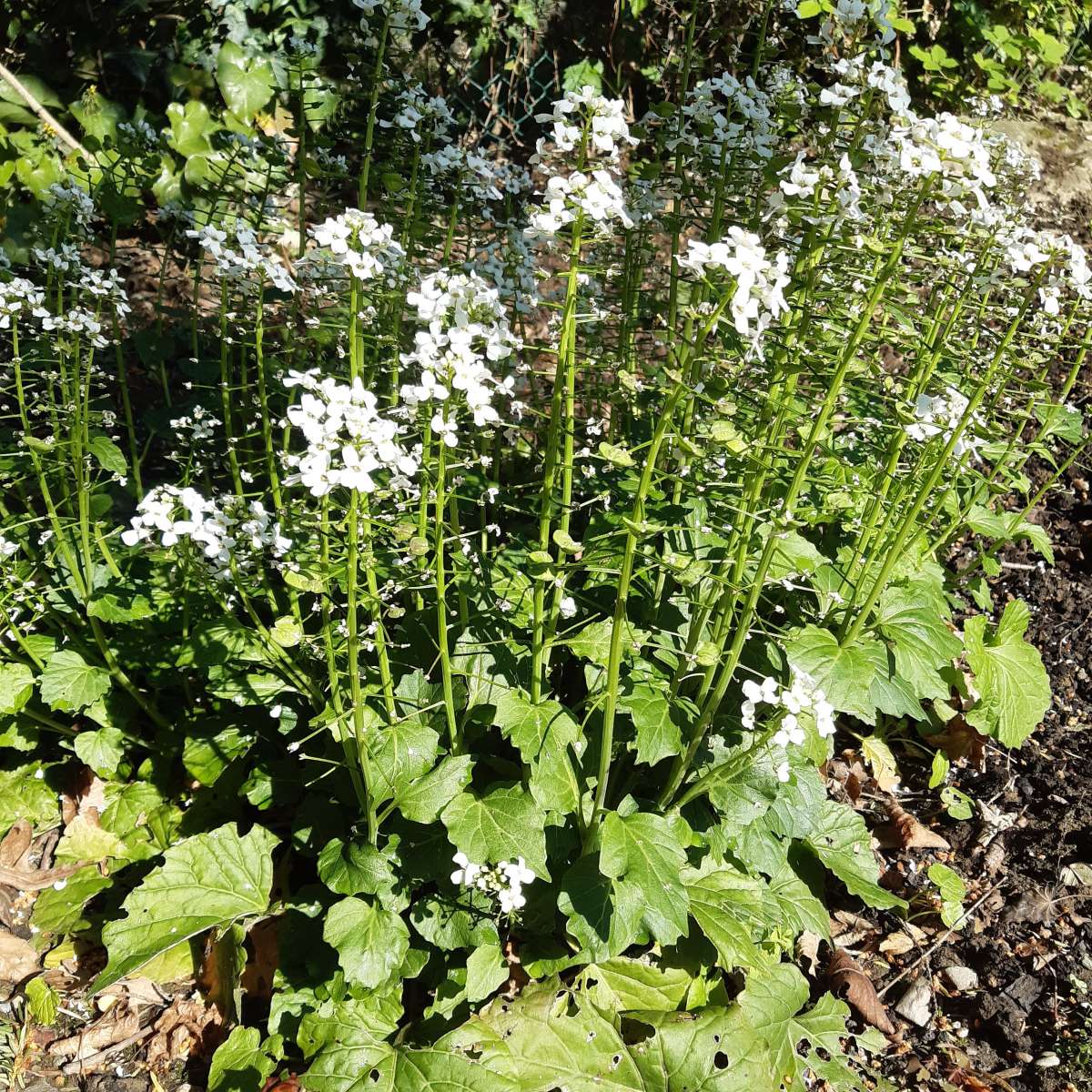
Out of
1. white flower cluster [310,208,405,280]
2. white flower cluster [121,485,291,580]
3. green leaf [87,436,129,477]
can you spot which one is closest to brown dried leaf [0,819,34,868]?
green leaf [87,436,129,477]

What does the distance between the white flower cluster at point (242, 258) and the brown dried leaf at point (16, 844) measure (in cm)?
232

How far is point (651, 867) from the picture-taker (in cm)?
273

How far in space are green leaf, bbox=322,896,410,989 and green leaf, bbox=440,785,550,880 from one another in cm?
36

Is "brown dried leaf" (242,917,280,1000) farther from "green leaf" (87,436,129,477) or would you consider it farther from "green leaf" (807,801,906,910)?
"green leaf" (807,801,906,910)

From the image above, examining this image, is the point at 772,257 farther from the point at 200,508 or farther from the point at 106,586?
the point at 106,586

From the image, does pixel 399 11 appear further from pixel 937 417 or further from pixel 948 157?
pixel 937 417

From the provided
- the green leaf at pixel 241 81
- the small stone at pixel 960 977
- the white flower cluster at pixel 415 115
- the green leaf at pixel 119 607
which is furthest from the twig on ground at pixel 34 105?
the small stone at pixel 960 977

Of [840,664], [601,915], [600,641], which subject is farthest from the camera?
[840,664]

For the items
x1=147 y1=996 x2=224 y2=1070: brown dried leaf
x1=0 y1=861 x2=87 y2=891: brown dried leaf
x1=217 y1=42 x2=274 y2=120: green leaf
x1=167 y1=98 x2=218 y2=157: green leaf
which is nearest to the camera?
x1=147 y1=996 x2=224 y2=1070: brown dried leaf

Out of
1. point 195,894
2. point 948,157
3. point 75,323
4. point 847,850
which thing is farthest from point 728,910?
point 75,323

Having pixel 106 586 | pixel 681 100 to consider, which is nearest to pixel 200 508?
pixel 106 586

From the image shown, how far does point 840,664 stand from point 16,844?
3197mm

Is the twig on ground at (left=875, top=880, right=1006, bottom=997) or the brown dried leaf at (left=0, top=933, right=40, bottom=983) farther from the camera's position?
the twig on ground at (left=875, top=880, right=1006, bottom=997)

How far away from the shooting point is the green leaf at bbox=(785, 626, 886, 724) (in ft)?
10.2
